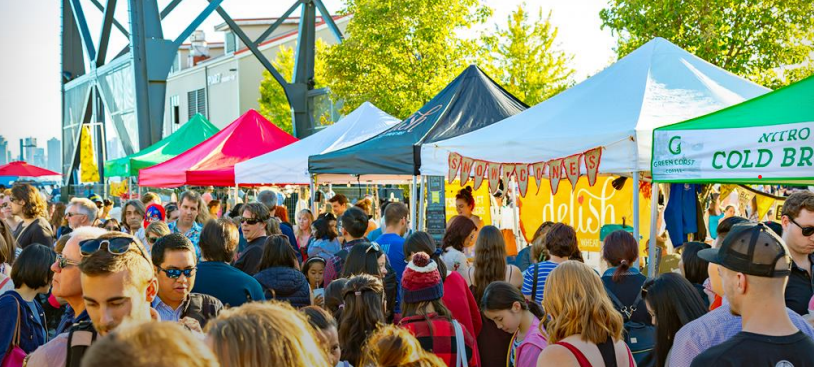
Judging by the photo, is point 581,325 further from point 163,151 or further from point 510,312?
point 163,151

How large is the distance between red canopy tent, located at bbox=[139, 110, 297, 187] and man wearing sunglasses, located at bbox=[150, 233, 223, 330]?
35.1 feet

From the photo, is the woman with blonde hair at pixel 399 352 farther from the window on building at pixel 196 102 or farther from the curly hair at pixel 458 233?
the window on building at pixel 196 102

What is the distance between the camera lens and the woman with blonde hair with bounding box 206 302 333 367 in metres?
1.86

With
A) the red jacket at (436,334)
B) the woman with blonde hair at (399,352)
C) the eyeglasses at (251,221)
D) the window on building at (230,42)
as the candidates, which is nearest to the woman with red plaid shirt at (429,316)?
the red jacket at (436,334)

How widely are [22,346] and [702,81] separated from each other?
6943 mm

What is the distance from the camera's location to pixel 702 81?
328 inches

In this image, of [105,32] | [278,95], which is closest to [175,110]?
[278,95]

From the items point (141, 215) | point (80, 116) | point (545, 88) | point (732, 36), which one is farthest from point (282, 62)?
point (141, 215)

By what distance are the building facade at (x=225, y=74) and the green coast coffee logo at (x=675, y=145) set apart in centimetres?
3803

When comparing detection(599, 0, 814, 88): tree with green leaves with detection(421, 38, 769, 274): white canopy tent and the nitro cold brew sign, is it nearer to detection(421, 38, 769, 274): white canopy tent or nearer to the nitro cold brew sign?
detection(421, 38, 769, 274): white canopy tent

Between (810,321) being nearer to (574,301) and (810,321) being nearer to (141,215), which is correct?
(574,301)

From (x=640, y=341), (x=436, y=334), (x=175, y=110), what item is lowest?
(x=640, y=341)

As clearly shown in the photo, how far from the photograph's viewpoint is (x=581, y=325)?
352 centimetres

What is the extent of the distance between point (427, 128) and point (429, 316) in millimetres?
5688
